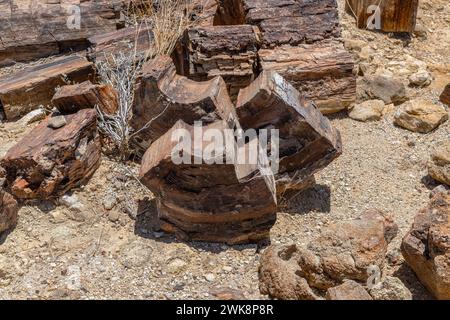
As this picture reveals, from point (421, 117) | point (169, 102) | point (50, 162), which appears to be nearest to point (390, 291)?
point (169, 102)

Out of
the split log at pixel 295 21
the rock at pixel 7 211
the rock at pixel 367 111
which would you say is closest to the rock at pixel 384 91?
the rock at pixel 367 111

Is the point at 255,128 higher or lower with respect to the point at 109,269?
higher

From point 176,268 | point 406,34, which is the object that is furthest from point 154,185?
point 406,34

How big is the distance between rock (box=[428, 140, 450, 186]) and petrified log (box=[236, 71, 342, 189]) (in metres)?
0.69

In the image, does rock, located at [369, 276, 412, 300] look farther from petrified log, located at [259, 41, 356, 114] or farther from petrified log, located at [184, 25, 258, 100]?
petrified log, located at [184, 25, 258, 100]

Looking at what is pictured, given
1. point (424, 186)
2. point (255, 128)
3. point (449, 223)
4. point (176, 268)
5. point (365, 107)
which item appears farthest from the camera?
point (365, 107)

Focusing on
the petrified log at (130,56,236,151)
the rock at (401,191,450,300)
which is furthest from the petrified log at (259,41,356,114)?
the rock at (401,191,450,300)

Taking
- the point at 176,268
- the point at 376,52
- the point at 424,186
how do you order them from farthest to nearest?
the point at 376,52 → the point at 424,186 → the point at 176,268

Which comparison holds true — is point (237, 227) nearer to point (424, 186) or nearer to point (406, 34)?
point (424, 186)

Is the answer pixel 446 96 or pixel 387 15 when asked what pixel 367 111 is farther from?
pixel 387 15

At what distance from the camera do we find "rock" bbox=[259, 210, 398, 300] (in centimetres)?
294

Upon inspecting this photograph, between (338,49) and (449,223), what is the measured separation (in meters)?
1.86

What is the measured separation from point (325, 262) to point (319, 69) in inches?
70.3

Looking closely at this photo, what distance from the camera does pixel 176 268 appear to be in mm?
3219
